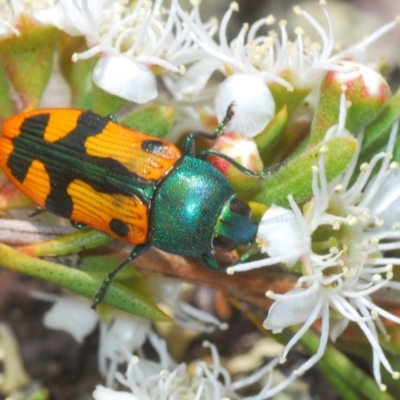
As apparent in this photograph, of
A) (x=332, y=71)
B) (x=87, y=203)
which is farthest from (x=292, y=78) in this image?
(x=87, y=203)

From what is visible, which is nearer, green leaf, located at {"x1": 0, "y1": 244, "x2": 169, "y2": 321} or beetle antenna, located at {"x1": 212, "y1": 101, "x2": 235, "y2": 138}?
green leaf, located at {"x1": 0, "y1": 244, "x2": 169, "y2": 321}

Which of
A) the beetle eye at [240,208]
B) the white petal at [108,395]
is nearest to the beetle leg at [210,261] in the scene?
the beetle eye at [240,208]

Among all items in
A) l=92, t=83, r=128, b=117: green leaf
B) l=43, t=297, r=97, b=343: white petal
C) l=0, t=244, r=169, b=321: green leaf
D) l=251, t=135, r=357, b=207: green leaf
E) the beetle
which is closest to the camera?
l=251, t=135, r=357, b=207: green leaf

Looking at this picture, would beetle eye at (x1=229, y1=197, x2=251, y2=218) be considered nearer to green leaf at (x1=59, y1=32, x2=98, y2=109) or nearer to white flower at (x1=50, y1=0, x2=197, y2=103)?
white flower at (x1=50, y1=0, x2=197, y2=103)

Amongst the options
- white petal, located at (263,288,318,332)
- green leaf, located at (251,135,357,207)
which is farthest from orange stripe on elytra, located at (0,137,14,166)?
white petal, located at (263,288,318,332)

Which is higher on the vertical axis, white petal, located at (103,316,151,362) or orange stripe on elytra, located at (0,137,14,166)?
orange stripe on elytra, located at (0,137,14,166)

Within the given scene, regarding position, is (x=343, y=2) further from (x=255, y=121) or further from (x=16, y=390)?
(x=16, y=390)

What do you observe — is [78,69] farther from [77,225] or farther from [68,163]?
[77,225]
